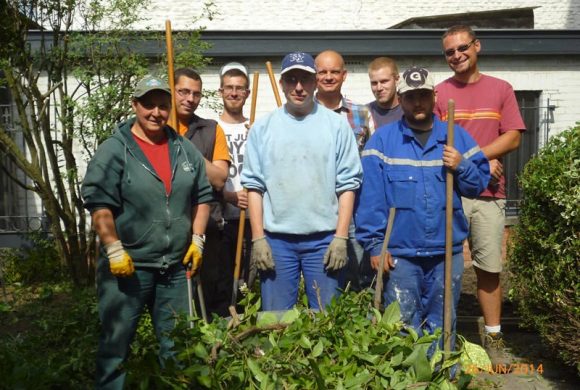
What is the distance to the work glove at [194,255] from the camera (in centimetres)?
400

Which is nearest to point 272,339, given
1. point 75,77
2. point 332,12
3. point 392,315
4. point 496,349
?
point 392,315

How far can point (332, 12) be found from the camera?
45.3 feet

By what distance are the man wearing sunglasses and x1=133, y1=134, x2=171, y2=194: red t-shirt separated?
2.15 metres

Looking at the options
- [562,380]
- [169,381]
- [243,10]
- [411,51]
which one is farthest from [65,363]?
[243,10]

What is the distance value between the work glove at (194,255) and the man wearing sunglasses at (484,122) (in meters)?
2.05

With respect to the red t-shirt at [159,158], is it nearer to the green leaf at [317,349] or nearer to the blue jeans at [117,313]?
the blue jeans at [117,313]

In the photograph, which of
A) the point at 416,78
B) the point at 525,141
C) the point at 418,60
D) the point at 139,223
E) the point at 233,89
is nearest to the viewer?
the point at 139,223

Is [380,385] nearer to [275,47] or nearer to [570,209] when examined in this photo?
[570,209]

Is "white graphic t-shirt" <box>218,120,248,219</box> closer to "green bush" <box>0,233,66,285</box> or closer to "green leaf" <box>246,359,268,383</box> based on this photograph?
"green leaf" <box>246,359,268,383</box>

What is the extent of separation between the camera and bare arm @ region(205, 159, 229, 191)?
4.71 metres

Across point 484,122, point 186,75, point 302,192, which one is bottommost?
point 302,192

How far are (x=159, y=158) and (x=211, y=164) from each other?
2.77 feet

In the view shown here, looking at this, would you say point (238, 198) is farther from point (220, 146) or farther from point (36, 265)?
point (36, 265)

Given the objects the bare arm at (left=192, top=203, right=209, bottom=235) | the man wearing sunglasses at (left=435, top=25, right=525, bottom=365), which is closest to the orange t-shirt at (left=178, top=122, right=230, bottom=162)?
the bare arm at (left=192, top=203, right=209, bottom=235)
